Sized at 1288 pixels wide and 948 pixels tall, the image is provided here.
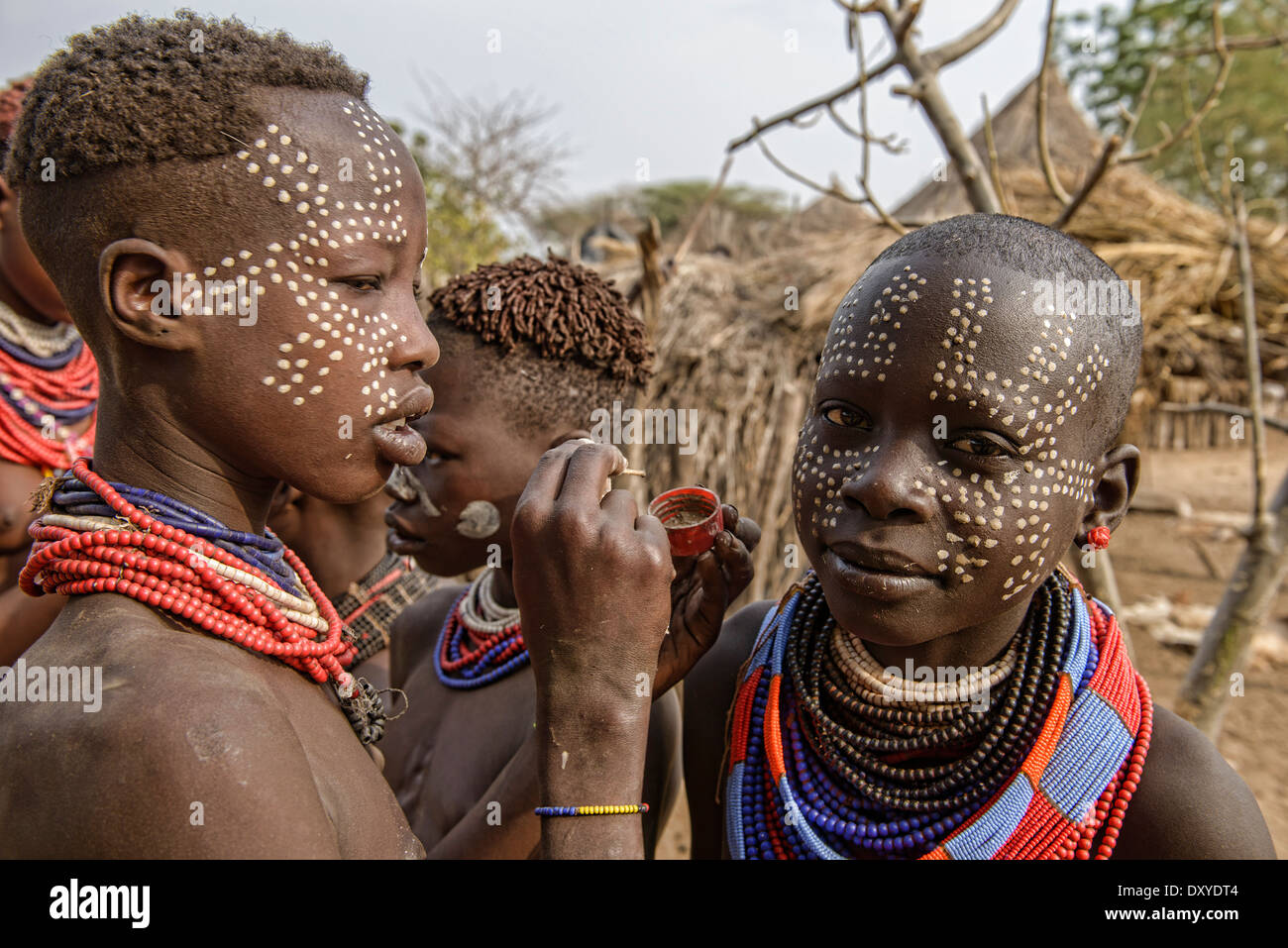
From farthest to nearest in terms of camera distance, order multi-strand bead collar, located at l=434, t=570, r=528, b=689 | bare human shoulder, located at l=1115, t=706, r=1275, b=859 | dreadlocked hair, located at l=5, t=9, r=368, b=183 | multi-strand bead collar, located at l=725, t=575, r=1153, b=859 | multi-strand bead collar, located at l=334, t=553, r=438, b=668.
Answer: multi-strand bead collar, located at l=334, t=553, r=438, b=668
multi-strand bead collar, located at l=434, t=570, r=528, b=689
multi-strand bead collar, located at l=725, t=575, r=1153, b=859
bare human shoulder, located at l=1115, t=706, r=1275, b=859
dreadlocked hair, located at l=5, t=9, r=368, b=183

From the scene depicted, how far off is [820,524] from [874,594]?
17 centimetres

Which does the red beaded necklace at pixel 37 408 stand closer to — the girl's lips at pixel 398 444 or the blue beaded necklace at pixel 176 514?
the blue beaded necklace at pixel 176 514

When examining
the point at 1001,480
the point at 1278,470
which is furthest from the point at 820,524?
the point at 1278,470

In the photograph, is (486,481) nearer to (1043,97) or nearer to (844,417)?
(844,417)

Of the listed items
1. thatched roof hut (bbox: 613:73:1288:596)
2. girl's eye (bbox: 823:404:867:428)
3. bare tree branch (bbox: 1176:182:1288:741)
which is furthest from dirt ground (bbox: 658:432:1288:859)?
girl's eye (bbox: 823:404:867:428)

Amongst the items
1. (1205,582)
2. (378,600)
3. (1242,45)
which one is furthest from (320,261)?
(1205,582)

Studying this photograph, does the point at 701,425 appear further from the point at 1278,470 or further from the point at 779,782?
the point at 1278,470

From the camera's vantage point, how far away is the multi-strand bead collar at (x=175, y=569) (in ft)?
4.41

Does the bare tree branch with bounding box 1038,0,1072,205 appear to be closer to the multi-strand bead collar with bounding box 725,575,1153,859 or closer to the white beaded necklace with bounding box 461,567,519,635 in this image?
the multi-strand bead collar with bounding box 725,575,1153,859

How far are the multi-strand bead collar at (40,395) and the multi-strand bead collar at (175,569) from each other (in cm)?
188

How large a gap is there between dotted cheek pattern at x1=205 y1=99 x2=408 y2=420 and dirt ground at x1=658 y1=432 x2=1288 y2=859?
3.28 meters

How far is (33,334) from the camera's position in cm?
321

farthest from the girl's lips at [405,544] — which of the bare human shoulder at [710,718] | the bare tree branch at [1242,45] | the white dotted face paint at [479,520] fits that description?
the bare tree branch at [1242,45]

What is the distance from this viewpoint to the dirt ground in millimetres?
5703
